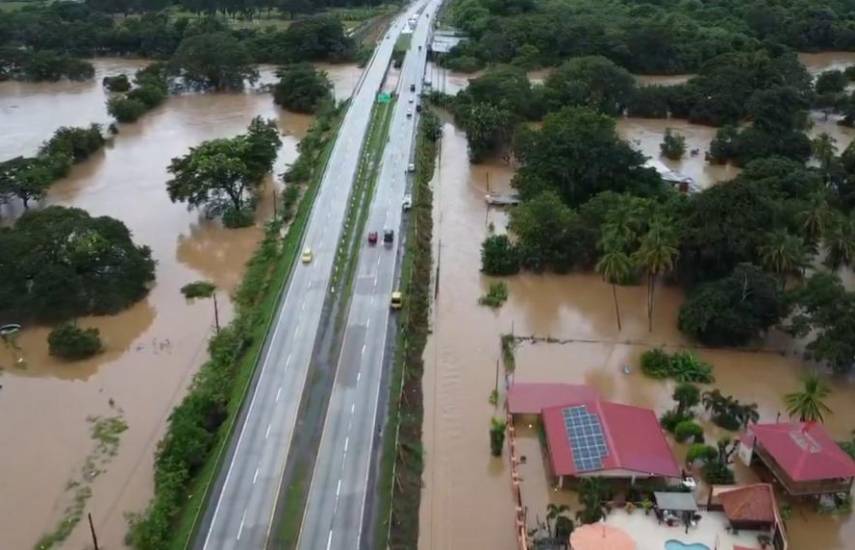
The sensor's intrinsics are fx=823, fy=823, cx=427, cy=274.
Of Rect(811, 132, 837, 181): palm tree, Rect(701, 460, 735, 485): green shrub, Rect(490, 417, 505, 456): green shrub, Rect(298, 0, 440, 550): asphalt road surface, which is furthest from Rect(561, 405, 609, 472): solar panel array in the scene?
Rect(811, 132, 837, 181): palm tree

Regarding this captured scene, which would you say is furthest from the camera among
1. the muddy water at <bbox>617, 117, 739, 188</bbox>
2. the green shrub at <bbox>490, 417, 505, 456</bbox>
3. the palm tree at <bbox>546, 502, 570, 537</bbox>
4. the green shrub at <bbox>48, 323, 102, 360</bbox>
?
the muddy water at <bbox>617, 117, 739, 188</bbox>

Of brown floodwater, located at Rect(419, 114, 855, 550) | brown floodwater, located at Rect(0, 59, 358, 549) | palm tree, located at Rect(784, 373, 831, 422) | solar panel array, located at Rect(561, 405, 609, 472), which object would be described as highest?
palm tree, located at Rect(784, 373, 831, 422)

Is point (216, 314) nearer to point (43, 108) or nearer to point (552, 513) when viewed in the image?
point (552, 513)

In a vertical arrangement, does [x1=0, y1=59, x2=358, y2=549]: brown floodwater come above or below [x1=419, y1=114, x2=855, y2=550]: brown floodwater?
below

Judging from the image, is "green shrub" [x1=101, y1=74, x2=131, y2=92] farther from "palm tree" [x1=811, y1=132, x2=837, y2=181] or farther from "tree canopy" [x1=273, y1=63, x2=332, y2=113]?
"palm tree" [x1=811, y1=132, x2=837, y2=181]

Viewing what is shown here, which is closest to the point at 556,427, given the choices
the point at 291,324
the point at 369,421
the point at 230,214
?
the point at 369,421

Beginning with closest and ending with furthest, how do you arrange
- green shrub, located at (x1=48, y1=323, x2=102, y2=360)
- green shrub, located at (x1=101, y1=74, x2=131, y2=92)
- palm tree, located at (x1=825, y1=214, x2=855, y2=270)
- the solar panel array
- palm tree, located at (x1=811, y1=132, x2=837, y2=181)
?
1. the solar panel array
2. green shrub, located at (x1=48, y1=323, x2=102, y2=360)
3. palm tree, located at (x1=825, y1=214, x2=855, y2=270)
4. palm tree, located at (x1=811, y1=132, x2=837, y2=181)
5. green shrub, located at (x1=101, y1=74, x2=131, y2=92)

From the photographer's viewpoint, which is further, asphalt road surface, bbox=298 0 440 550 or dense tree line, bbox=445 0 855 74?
dense tree line, bbox=445 0 855 74
